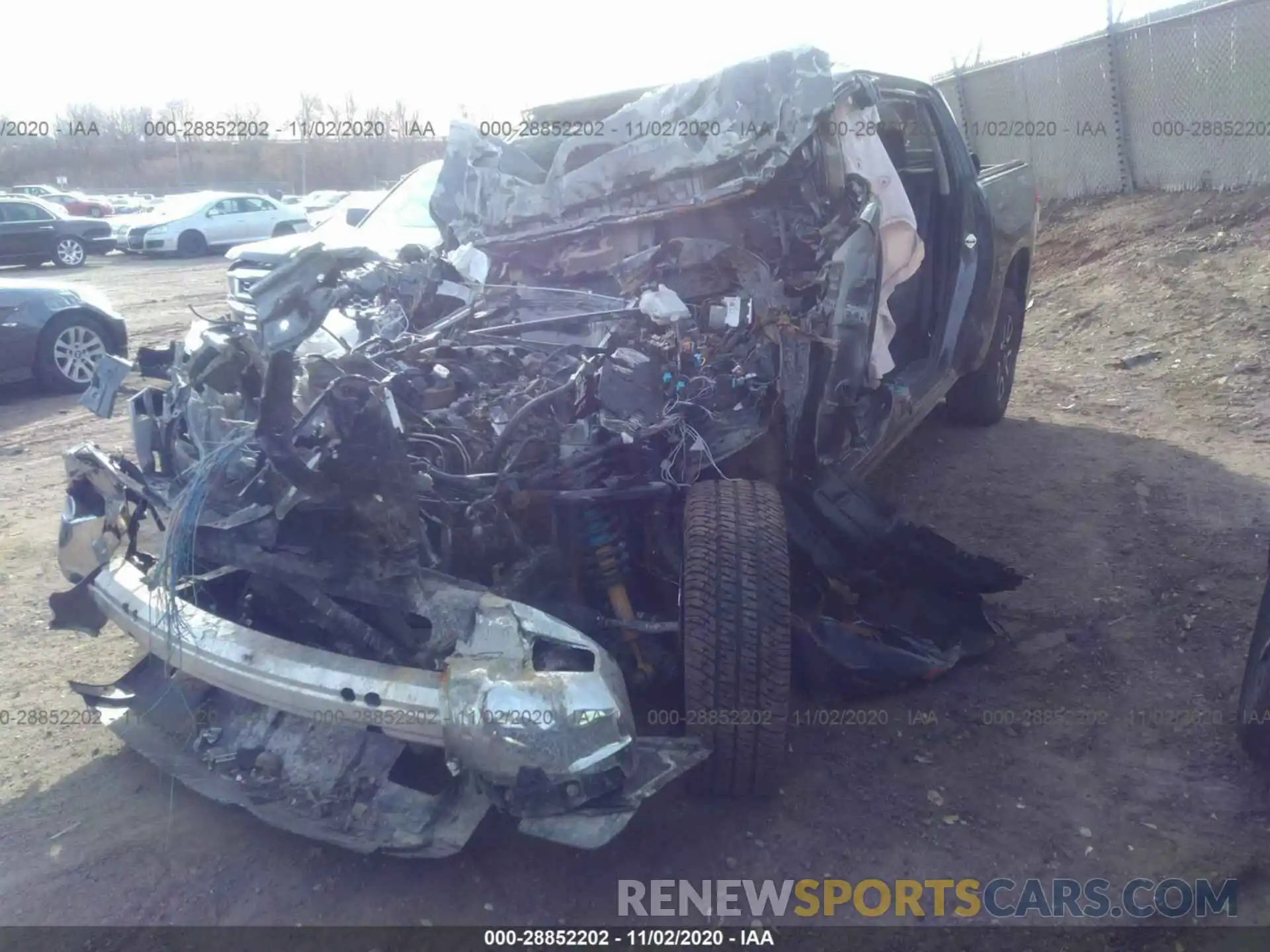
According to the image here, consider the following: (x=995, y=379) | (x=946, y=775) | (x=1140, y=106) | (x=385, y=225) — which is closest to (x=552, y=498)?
(x=946, y=775)

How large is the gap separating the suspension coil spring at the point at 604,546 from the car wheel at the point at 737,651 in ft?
1.04

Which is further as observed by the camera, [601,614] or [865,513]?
[865,513]

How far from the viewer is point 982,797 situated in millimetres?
2873

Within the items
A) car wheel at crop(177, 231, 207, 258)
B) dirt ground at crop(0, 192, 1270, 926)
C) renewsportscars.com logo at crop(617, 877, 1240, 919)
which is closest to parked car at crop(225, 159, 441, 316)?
dirt ground at crop(0, 192, 1270, 926)

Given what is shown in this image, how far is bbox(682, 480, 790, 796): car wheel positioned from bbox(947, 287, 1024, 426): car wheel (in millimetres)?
3365

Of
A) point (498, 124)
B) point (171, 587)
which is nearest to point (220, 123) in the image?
point (498, 124)

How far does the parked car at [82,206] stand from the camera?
23.7 meters

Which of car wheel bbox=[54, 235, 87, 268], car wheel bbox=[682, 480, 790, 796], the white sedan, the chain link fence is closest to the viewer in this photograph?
car wheel bbox=[682, 480, 790, 796]

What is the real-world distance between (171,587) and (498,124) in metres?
3.41

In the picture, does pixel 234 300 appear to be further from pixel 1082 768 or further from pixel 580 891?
pixel 1082 768

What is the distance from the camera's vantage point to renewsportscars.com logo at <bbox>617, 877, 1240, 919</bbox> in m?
2.43

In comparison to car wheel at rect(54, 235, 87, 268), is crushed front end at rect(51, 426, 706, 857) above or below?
below

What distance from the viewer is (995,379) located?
5.80m

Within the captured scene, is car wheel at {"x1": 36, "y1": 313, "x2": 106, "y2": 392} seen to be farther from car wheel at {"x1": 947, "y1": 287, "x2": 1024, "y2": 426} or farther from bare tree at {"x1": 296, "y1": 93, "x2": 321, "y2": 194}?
bare tree at {"x1": 296, "y1": 93, "x2": 321, "y2": 194}
